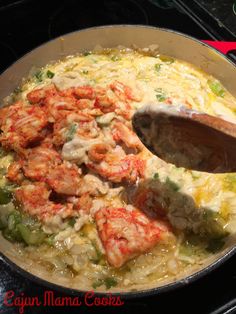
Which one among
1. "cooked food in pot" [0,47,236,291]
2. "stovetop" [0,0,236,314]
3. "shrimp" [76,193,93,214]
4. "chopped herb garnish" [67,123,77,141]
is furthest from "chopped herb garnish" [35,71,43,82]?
"shrimp" [76,193,93,214]

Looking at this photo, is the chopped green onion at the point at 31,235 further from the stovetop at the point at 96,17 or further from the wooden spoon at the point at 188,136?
the stovetop at the point at 96,17

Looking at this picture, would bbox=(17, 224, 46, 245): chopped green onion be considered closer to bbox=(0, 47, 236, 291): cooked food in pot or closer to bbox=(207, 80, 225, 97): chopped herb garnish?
bbox=(0, 47, 236, 291): cooked food in pot

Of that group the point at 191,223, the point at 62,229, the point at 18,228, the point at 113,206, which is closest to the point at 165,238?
the point at 191,223

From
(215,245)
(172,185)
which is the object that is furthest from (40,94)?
(215,245)

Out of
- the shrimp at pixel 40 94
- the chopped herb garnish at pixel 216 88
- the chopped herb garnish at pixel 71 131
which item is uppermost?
the chopped herb garnish at pixel 216 88

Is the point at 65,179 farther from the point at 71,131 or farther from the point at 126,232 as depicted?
the point at 126,232

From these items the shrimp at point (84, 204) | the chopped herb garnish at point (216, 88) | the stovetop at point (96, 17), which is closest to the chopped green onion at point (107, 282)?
the shrimp at point (84, 204)
